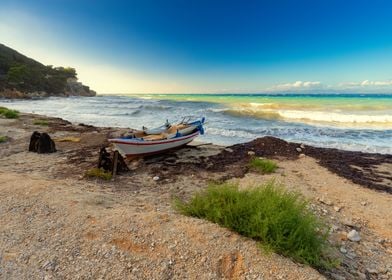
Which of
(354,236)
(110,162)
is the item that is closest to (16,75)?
(110,162)

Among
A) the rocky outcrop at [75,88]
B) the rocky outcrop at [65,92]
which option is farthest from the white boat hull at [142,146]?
the rocky outcrop at [75,88]

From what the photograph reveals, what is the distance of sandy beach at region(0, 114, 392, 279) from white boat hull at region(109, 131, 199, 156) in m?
0.86

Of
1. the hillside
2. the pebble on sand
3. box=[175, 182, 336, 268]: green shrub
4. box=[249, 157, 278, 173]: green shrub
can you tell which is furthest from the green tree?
the pebble on sand

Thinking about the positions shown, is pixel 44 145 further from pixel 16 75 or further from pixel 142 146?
pixel 16 75

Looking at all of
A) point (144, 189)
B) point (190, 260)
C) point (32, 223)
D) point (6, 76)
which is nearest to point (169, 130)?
point (144, 189)

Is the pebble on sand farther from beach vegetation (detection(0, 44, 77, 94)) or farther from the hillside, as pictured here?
beach vegetation (detection(0, 44, 77, 94))

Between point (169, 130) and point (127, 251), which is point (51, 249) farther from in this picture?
point (169, 130)

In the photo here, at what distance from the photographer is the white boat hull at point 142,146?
8.62 m

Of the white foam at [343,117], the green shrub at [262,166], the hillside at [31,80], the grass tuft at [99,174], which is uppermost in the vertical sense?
the hillside at [31,80]

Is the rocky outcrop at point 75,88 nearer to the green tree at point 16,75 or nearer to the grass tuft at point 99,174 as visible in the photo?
the green tree at point 16,75

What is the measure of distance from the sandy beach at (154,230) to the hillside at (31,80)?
62372 mm

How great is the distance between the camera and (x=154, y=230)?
3.64m

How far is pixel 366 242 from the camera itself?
438 cm

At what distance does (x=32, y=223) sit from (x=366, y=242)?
508 centimetres
